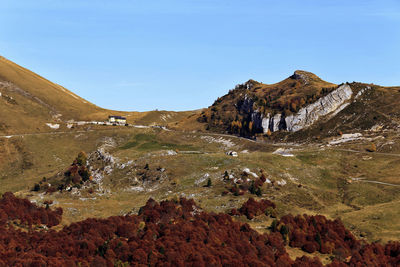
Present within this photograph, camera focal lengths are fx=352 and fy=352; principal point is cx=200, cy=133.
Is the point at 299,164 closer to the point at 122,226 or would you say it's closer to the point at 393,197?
the point at 393,197

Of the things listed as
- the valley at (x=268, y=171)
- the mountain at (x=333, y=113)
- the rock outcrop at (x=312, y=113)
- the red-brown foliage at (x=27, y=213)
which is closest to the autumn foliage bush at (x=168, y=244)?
the red-brown foliage at (x=27, y=213)

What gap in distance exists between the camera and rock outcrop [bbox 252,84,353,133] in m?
184

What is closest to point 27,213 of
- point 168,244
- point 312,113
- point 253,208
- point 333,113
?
point 168,244

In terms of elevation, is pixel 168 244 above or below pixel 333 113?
below

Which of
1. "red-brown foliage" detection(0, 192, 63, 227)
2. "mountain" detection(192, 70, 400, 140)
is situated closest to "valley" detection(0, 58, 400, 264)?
"mountain" detection(192, 70, 400, 140)

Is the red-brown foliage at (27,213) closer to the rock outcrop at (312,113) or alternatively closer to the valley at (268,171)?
the valley at (268,171)

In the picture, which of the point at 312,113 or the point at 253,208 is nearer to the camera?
the point at 253,208

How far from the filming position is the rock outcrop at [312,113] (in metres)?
184

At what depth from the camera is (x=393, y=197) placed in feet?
328

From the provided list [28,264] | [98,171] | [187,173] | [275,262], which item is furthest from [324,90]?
[28,264]

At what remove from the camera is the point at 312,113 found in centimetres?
18562

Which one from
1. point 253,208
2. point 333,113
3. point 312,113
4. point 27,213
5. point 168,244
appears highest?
point 333,113

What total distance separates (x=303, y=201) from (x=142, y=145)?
11153 cm

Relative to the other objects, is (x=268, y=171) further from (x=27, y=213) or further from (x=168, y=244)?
(x=27, y=213)
